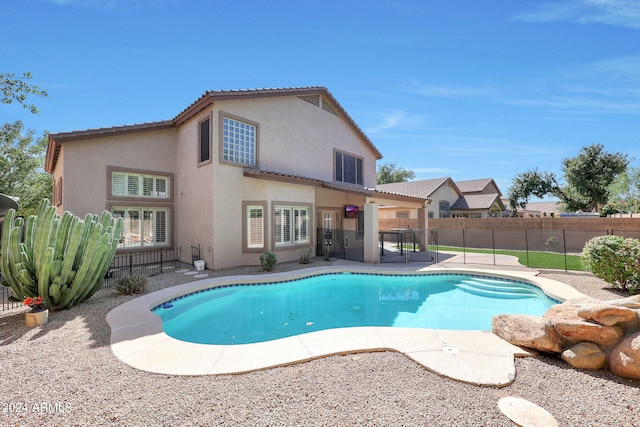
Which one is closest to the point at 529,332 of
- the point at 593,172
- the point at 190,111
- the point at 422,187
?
the point at 190,111

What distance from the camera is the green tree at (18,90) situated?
10844mm

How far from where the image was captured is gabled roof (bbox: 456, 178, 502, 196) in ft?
129

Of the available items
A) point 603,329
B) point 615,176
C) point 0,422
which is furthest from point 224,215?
point 615,176

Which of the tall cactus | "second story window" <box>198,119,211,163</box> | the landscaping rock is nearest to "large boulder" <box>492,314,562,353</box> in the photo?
the landscaping rock

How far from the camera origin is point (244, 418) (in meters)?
3.42

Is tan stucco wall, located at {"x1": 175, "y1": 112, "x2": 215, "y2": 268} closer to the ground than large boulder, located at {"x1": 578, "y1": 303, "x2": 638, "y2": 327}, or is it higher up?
higher up

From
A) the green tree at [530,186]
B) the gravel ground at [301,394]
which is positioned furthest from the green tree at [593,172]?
the gravel ground at [301,394]

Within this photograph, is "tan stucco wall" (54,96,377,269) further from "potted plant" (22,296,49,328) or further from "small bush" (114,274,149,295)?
"potted plant" (22,296,49,328)

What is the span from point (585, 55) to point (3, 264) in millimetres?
21788

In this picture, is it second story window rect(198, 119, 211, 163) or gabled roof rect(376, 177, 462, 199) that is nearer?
second story window rect(198, 119, 211, 163)

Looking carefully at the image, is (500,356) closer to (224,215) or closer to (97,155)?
(224,215)

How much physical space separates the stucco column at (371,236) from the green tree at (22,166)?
30261 millimetres

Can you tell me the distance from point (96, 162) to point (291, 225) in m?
9.57

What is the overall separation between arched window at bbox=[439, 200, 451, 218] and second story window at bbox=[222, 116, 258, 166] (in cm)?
2420
